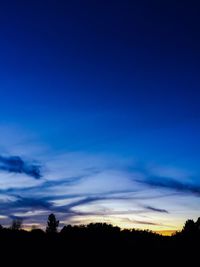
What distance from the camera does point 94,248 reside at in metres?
40.4

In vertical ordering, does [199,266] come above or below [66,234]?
below

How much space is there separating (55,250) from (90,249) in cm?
323

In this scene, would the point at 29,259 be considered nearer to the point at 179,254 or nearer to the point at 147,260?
the point at 147,260

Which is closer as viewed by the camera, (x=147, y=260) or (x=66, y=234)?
(x=147, y=260)

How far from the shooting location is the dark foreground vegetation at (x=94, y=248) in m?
37.4

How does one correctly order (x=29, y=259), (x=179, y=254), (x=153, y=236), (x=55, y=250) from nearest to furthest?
(x=29, y=259)
(x=55, y=250)
(x=179, y=254)
(x=153, y=236)

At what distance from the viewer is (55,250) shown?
38938 mm

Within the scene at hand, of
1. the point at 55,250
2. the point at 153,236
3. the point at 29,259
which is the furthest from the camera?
the point at 153,236

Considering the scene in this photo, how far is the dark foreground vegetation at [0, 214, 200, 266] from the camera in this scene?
3744 cm

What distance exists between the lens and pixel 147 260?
131ft

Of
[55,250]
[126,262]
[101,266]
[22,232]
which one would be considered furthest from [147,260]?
[22,232]

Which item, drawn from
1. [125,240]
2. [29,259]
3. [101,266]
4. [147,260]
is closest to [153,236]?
[125,240]

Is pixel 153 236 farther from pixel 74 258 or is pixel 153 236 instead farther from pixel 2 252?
pixel 2 252

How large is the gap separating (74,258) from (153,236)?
13299 millimetres
